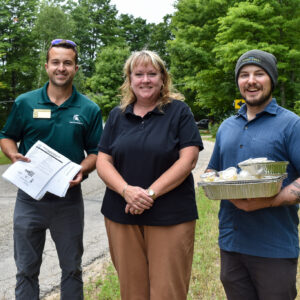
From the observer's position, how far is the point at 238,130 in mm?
2504

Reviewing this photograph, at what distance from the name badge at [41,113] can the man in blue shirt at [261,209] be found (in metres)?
1.46

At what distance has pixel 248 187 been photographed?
2.07 m

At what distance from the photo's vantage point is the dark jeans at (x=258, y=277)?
89.8 inches

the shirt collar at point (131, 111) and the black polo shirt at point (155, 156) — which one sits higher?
the shirt collar at point (131, 111)

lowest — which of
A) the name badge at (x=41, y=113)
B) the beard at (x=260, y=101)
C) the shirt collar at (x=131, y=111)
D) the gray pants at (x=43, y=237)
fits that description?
the gray pants at (x=43, y=237)

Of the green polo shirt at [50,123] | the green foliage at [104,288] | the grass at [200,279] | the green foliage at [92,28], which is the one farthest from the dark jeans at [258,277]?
the green foliage at [92,28]

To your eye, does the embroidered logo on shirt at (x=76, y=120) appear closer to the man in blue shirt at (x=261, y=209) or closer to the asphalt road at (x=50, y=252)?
the man in blue shirt at (x=261, y=209)

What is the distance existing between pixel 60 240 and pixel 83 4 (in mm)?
68064

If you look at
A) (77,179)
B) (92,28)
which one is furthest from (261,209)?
(92,28)

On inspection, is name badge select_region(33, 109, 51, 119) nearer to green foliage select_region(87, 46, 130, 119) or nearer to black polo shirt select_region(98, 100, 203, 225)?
black polo shirt select_region(98, 100, 203, 225)

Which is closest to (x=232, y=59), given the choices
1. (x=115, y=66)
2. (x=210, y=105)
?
(x=210, y=105)

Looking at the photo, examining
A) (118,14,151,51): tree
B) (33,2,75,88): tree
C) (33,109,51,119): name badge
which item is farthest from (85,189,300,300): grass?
(118,14,151,51): tree

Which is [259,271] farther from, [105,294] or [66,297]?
[105,294]

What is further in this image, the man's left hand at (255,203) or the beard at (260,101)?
the beard at (260,101)
